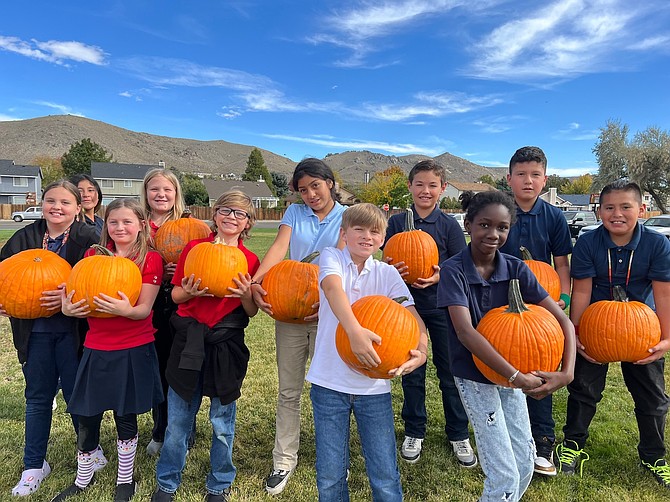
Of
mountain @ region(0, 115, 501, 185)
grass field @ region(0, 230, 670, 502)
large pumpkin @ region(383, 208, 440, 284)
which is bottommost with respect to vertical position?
grass field @ region(0, 230, 670, 502)

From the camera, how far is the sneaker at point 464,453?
3.73m

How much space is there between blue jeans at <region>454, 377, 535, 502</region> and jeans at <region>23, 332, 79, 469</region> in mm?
2938

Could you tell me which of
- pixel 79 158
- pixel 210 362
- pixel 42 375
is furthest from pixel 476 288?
pixel 79 158

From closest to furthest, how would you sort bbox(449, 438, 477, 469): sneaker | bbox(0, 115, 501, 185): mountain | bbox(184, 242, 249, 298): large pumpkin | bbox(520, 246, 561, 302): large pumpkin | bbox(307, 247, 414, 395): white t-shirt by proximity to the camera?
1. bbox(307, 247, 414, 395): white t-shirt
2. bbox(184, 242, 249, 298): large pumpkin
3. bbox(520, 246, 561, 302): large pumpkin
4. bbox(449, 438, 477, 469): sneaker
5. bbox(0, 115, 501, 185): mountain

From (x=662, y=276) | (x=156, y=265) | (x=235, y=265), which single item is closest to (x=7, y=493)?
(x=156, y=265)

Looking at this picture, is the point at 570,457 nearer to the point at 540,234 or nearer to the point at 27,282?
the point at 540,234

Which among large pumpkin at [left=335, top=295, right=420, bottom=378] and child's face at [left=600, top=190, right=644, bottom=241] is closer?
large pumpkin at [left=335, top=295, right=420, bottom=378]

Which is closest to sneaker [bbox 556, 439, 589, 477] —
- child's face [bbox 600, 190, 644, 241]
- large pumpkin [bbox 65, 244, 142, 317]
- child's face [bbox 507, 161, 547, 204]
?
child's face [bbox 600, 190, 644, 241]

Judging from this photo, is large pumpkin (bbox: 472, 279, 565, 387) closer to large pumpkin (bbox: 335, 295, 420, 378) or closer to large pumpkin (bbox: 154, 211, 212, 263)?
large pumpkin (bbox: 335, 295, 420, 378)

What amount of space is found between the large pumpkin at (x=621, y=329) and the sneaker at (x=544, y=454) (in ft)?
3.04

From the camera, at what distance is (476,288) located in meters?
2.79

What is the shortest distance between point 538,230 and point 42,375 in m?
4.16

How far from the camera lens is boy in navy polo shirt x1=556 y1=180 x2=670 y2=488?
331 centimetres

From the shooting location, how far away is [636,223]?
3.42 m
